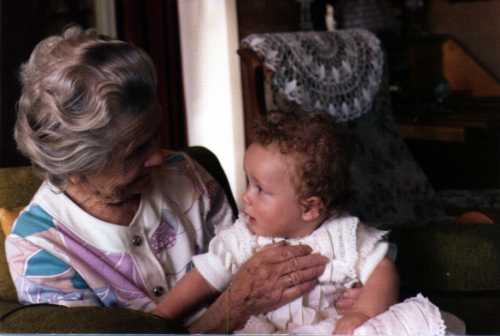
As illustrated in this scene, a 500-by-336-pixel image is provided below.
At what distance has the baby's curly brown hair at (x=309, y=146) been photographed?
0.72 meters

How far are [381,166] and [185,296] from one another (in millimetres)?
773

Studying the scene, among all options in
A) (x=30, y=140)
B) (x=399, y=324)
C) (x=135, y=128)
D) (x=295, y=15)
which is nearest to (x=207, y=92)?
(x=135, y=128)

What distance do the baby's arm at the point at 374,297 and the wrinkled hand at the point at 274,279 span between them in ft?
0.19

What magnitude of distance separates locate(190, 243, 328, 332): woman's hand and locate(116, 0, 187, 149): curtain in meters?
0.21

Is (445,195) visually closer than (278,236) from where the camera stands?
No

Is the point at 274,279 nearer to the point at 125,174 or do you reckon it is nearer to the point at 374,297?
the point at 374,297

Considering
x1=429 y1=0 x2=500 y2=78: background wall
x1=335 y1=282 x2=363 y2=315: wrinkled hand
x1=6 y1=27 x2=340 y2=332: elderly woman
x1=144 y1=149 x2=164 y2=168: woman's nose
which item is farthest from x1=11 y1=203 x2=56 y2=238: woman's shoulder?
x1=429 y1=0 x2=500 y2=78: background wall

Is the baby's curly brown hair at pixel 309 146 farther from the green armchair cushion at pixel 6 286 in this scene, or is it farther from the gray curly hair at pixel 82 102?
the green armchair cushion at pixel 6 286

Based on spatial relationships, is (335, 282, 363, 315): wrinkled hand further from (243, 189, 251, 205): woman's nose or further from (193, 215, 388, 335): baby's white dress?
(243, 189, 251, 205): woman's nose

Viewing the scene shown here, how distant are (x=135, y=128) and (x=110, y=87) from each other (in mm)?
56

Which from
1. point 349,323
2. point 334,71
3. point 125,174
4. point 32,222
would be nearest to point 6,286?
point 32,222

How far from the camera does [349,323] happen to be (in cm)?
71

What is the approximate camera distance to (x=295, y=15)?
134cm

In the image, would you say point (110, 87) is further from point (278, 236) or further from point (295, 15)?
point (295, 15)
